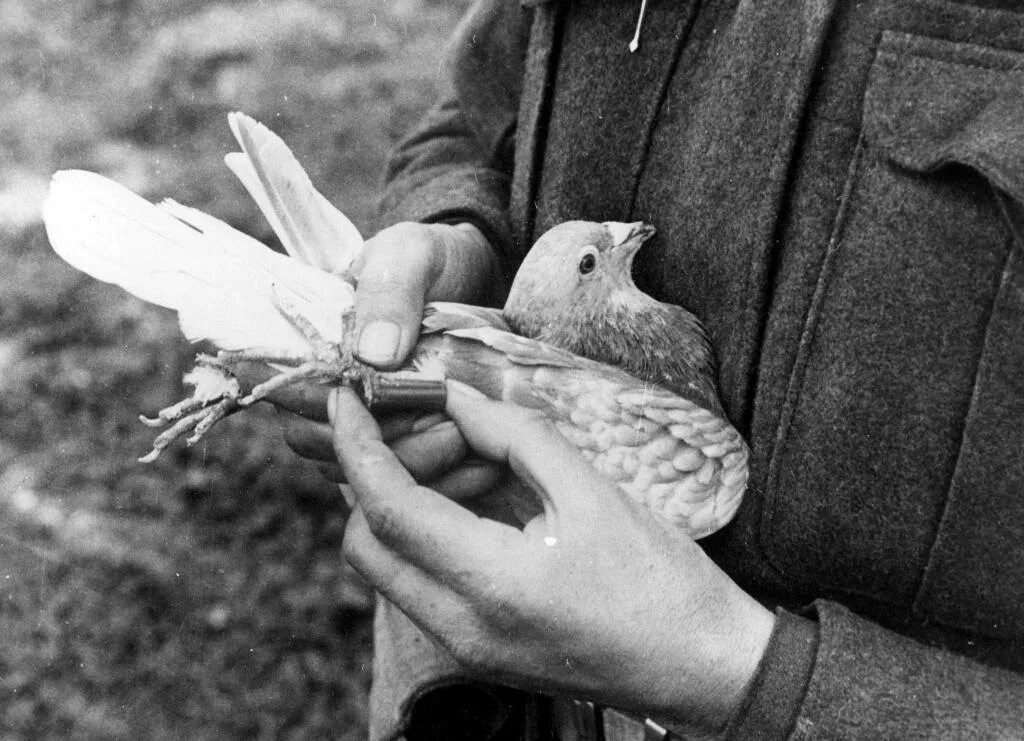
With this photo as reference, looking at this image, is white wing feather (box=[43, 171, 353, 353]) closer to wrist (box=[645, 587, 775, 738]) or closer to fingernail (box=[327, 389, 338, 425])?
fingernail (box=[327, 389, 338, 425])

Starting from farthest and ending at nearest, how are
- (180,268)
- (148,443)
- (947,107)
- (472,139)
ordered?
(148,443), (472,139), (180,268), (947,107)

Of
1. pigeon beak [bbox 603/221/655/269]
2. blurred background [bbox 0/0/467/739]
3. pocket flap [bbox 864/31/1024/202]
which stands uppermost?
pocket flap [bbox 864/31/1024/202]

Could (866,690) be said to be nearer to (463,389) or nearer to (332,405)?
(463,389)

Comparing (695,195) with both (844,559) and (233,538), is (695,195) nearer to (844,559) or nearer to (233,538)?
(844,559)

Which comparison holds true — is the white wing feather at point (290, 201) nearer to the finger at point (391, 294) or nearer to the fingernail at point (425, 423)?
the finger at point (391, 294)

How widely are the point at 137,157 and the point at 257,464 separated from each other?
101 cm

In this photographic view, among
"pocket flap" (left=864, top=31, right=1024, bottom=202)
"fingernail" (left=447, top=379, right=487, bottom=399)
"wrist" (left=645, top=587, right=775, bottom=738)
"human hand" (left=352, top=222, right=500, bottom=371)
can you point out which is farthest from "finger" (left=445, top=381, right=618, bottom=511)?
"pocket flap" (left=864, top=31, right=1024, bottom=202)

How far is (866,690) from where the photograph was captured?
103cm

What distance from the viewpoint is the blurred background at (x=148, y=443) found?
2553 mm

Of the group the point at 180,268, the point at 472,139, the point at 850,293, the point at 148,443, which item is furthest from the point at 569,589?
the point at 148,443

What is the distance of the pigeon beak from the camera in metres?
1.31

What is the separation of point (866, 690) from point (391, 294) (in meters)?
0.72

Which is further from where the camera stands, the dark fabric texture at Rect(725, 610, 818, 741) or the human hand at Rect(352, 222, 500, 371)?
the human hand at Rect(352, 222, 500, 371)

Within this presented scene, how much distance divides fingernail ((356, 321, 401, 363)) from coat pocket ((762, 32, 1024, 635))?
19.2 inches
